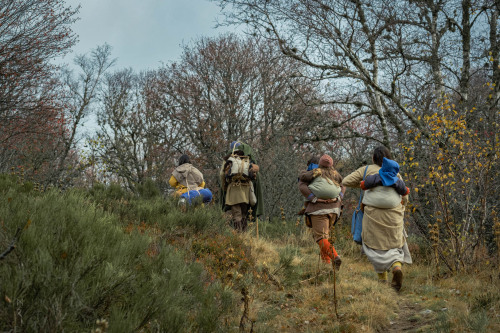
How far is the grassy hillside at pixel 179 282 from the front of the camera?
2109 mm

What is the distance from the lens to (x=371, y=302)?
4305mm

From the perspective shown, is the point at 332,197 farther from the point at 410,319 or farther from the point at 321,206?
the point at 410,319

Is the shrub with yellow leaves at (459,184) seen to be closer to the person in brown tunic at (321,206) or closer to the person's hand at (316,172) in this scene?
the person in brown tunic at (321,206)

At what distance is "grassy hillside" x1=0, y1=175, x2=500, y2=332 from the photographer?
211 centimetres

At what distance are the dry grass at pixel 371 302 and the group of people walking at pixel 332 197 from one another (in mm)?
360

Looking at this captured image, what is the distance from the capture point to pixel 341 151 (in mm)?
16453

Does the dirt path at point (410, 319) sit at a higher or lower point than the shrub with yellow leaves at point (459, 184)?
lower

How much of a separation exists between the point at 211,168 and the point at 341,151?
18.6ft

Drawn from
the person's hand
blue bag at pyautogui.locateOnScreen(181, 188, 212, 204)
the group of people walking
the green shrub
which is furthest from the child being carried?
blue bag at pyautogui.locateOnScreen(181, 188, 212, 204)

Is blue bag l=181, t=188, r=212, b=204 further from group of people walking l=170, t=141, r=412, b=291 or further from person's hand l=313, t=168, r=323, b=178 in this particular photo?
person's hand l=313, t=168, r=323, b=178

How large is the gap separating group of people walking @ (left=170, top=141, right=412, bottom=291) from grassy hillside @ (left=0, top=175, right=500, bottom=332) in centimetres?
42

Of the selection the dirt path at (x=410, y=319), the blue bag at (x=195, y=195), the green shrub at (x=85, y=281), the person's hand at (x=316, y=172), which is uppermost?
the person's hand at (x=316, y=172)

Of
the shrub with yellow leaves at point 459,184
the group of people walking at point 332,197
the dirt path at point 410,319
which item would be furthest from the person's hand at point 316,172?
the dirt path at point 410,319

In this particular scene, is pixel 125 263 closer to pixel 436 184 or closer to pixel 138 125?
pixel 436 184
